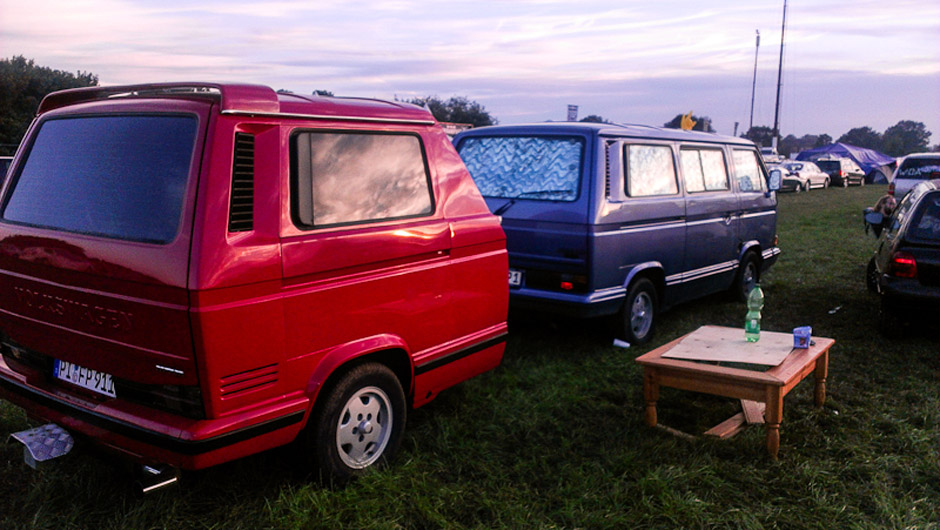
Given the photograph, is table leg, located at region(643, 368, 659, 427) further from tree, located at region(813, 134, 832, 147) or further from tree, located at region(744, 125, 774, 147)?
tree, located at region(813, 134, 832, 147)

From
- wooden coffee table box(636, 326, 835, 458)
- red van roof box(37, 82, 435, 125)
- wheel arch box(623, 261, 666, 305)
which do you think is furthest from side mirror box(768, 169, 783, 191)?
red van roof box(37, 82, 435, 125)

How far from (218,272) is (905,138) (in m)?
91.6

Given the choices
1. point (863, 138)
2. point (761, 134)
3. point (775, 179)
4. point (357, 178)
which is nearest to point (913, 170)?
point (775, 179)

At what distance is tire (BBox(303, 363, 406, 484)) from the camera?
3484mm

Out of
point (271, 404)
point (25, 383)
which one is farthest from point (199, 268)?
point (25, 383)

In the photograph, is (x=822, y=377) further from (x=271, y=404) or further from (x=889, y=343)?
(x=271, y=404)

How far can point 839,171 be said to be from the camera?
3597cm

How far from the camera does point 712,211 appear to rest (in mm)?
7453

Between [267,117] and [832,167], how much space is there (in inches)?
1501

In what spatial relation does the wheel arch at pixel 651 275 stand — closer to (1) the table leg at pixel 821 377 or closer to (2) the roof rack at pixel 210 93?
(1) the table leg at pixel 821 377

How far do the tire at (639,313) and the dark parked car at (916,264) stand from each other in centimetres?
199

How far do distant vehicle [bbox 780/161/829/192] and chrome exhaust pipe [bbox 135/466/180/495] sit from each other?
1265 inches

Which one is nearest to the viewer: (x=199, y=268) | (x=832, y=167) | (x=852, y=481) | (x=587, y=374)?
(x=199, y=268)

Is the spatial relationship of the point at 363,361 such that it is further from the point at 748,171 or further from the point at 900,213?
the point at 900,213
